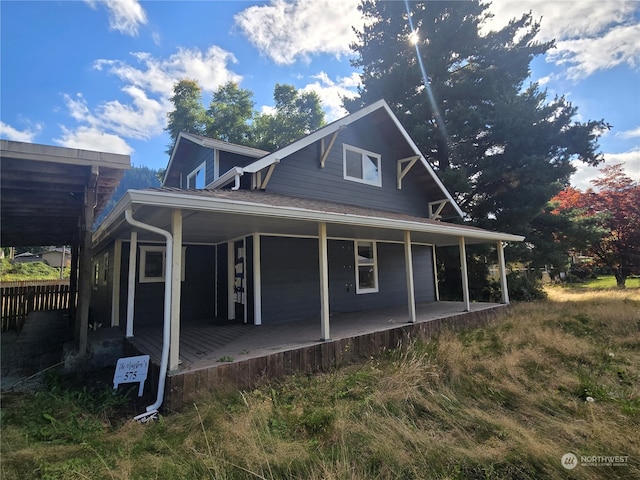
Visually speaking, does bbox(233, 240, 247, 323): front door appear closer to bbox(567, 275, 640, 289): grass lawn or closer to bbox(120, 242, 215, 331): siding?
bbox(120, 242, 215, 331): siding

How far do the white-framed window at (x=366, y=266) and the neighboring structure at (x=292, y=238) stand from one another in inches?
1.3

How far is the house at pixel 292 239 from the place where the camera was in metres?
6.79

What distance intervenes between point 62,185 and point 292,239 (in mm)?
4773

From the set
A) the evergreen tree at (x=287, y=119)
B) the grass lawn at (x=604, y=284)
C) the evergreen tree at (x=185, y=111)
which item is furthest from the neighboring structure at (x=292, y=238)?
the grass lawn at (x=604, y=284)

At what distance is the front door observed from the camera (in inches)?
315

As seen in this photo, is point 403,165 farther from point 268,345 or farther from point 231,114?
point 231,114

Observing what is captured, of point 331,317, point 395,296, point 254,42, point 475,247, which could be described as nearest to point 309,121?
point 254,42

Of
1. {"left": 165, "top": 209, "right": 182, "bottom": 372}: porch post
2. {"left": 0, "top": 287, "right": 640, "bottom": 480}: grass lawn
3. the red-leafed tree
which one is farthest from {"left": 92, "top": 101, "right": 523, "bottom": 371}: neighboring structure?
the red-leafed tree

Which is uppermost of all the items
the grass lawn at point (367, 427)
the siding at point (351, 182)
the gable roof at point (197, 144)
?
the gable roof at point (197, 144)

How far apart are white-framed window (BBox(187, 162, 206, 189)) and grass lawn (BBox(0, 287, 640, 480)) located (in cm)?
682

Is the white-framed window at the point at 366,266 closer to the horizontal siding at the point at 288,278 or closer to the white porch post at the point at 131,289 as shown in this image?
the horizontal siding at the point at 288,278

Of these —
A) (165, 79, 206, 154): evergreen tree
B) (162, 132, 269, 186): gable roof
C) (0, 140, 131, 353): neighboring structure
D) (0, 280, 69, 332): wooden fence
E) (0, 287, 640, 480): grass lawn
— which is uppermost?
(165, 79, 206, 154): evergreen tree

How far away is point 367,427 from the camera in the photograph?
3199 mm

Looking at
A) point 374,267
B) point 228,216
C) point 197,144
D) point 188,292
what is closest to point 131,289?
point 188,292
